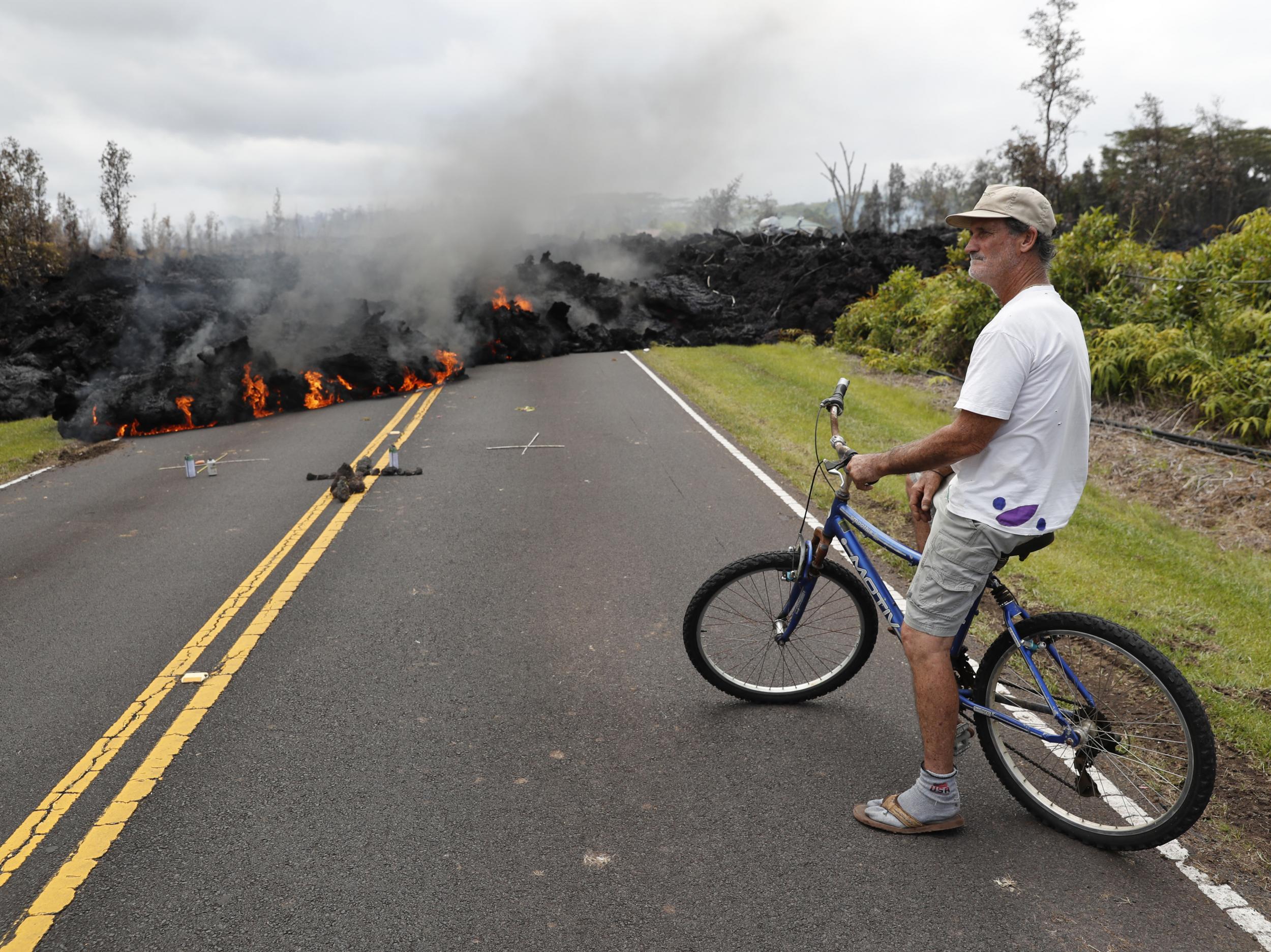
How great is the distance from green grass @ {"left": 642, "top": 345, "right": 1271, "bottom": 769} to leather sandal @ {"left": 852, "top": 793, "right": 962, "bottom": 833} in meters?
1.69

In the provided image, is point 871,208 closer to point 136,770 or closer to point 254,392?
point 254,392

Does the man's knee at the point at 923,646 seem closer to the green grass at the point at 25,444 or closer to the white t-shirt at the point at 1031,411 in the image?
the white t-shirt at the point at 1031,411

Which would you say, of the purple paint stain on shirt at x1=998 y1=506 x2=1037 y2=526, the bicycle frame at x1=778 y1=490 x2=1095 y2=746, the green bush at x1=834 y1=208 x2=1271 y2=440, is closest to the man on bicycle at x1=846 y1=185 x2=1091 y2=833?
the purple paint stain on shirt at x1=998 y1=506 x2=1037 y2=526

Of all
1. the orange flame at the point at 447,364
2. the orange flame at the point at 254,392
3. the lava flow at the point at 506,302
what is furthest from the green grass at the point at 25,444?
the lava flow at the point at 506,302

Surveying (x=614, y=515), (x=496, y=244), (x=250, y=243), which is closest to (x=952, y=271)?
(x=496, y=244)

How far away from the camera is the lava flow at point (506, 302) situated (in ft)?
75.4

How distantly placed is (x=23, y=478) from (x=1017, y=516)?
41.5ft

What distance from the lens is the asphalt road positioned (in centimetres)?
306

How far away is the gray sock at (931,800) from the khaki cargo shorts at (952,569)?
0.61 metres

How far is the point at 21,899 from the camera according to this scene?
320 centimetres

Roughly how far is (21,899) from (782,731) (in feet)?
10.8

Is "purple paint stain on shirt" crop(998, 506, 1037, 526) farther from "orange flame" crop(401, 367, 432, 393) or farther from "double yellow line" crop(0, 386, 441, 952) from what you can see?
"orange flame" crop(401, 367, 432, 393)

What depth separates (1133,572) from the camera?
6922 mm

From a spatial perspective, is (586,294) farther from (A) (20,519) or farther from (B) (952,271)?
(A) (20,519)
